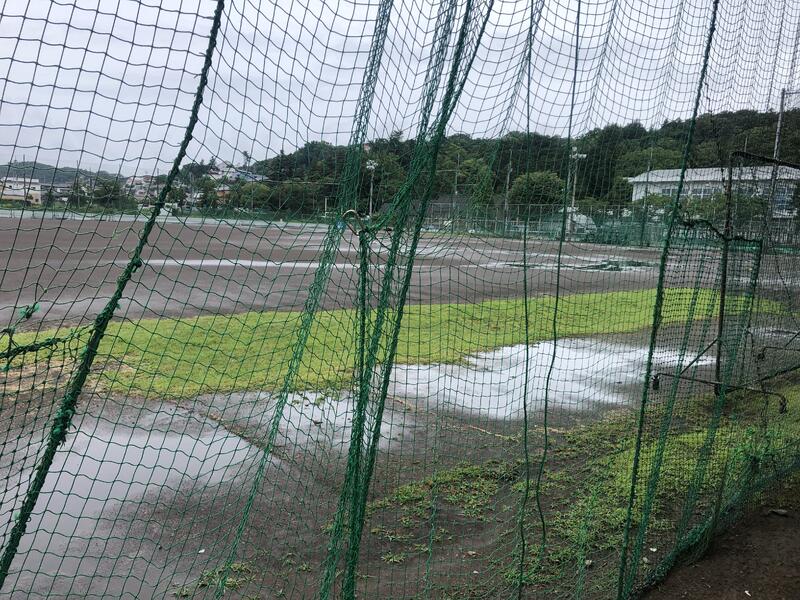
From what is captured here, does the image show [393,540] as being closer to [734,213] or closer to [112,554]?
[112,554]

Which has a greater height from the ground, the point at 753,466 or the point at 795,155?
the point at 795,155

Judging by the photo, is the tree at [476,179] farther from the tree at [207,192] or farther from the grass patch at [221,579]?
the grass patch at [221,579]

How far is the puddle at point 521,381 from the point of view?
6.57m

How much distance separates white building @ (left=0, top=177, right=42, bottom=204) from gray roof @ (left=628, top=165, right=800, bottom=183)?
4037 mm

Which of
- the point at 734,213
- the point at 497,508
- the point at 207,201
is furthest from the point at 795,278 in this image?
the point at 207,201

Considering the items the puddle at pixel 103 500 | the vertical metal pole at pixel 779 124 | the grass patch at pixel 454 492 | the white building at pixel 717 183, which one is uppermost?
the vertical metal pole at pixel 779 124

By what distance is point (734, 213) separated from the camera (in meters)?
5.60

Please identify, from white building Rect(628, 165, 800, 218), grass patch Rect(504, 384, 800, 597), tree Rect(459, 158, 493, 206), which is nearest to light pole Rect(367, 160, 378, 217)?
tree Rect(459, 158, 493, 206)

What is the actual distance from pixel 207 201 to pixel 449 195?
1453 millimetres

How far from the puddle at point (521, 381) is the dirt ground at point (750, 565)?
1718 millimetres

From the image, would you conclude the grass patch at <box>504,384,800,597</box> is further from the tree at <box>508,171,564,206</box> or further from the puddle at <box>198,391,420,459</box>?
the tree at <box>508,171,564,206</box>

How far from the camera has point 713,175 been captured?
5.87 metres

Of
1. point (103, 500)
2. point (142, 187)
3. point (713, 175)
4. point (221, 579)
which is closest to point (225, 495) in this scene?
point (103, 500)

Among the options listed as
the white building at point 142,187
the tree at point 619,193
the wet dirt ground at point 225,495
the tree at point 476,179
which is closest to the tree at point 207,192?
the white building at point 142,187
